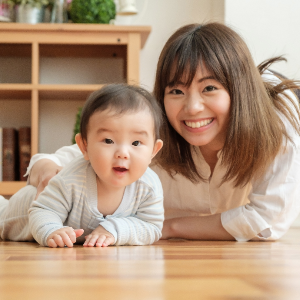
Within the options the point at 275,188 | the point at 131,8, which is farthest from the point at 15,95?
the point at 275,188

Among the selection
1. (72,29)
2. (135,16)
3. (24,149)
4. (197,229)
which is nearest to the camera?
(197,229)

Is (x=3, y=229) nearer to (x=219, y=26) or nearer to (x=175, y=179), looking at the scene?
(x=175, y=179)

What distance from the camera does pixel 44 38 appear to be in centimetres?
249

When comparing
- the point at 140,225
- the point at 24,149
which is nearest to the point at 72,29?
the point at 24,149

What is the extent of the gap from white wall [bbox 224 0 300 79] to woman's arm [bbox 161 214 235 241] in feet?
5.02

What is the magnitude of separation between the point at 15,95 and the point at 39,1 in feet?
1.83

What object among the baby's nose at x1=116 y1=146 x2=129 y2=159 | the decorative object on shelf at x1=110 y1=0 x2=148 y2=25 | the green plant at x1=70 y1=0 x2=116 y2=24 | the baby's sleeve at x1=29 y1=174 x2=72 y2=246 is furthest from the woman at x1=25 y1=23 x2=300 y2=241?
the decorative object on shelf at x1=110 y1=0 x2=148 y2=25

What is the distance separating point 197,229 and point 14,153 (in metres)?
1.52

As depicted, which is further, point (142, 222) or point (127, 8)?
point (127, 8)

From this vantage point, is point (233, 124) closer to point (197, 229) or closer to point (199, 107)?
point (199, 107)

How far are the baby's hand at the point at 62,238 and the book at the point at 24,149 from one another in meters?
1.59

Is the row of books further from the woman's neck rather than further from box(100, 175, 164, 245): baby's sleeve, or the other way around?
box(100, 175, 164, 245): baby's sleeve

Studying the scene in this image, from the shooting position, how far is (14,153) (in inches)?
102

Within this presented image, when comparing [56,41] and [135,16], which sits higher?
[135,16]
